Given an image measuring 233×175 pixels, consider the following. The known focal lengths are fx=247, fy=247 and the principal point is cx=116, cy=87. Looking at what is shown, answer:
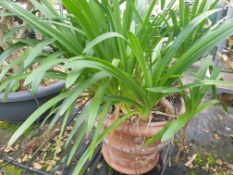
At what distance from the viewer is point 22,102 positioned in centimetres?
130

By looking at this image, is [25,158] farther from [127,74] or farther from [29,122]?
[127,74]

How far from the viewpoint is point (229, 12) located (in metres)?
1.60

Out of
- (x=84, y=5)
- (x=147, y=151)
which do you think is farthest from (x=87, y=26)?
(x=147, y=151)

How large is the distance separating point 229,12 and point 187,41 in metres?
0.80

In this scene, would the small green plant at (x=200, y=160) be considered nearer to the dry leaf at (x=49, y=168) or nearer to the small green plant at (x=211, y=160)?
the small green plant at (x=211, y=160)

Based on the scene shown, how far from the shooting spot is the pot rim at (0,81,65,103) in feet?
4.14

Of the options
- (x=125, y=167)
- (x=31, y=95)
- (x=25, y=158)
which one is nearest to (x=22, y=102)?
(x=31, y=95)

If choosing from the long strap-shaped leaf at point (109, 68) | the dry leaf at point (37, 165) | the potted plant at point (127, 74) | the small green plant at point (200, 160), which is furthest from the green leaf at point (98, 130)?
the small green plant at point (200, 160)

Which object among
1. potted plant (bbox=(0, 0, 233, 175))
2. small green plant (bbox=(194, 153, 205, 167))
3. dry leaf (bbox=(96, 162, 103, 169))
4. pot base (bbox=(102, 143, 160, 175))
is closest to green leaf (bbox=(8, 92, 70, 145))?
potted plant (bbox=(0, 0, 233, 175))

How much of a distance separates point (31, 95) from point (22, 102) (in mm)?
75

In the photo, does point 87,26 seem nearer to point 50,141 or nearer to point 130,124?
point 130,124

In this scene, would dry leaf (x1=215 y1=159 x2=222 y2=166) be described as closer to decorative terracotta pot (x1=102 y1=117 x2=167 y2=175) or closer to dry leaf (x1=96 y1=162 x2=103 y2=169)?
decorative terracotta pot (x1=102 y1=117 x2=167 y2=175)

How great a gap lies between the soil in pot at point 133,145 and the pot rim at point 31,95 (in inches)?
17.6

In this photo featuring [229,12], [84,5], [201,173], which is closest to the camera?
[84,5]
